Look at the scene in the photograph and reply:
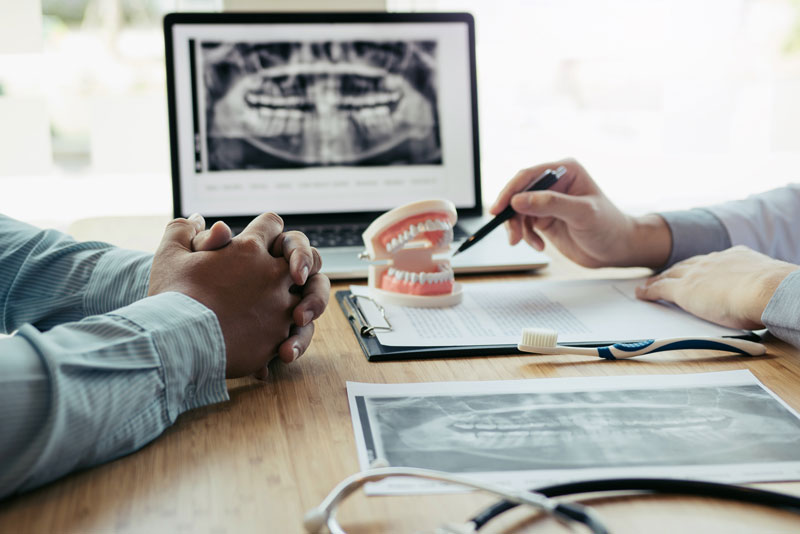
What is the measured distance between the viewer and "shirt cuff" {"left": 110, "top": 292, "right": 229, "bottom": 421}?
637mm

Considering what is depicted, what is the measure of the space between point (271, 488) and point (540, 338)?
0.36 metres

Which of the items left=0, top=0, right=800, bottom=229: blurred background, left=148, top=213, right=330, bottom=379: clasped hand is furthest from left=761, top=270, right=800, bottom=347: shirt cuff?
left=0, top=0, right=800, bottom=229: blurred background

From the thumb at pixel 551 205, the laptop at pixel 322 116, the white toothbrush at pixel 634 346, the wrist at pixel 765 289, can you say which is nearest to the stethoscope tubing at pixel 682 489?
the white toothbrush at pixel 634 346

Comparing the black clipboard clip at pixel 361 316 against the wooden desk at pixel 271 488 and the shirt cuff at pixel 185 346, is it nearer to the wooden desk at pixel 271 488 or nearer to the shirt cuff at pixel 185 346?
the wooden desk at pixel 271 488

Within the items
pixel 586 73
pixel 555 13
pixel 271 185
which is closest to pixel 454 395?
pixel 271 185

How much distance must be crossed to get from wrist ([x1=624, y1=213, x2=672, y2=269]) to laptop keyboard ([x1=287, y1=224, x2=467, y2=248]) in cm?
29

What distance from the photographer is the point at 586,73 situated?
339 centimetres

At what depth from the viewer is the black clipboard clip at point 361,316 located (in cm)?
86

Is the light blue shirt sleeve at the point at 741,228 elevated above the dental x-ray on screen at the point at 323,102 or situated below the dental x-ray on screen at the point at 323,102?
below

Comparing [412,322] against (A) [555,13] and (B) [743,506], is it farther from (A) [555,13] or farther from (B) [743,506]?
(A) [555,13]

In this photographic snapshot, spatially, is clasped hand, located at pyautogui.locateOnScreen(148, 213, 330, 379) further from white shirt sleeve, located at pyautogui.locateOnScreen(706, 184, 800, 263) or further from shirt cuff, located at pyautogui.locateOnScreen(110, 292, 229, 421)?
white shirt sleeve, located at pyautogui.locateOnScreen(706, 184, 800, 263)

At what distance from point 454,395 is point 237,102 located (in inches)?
34.4

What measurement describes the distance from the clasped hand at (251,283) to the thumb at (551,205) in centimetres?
36

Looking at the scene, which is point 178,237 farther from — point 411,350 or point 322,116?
point 322,116
